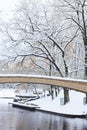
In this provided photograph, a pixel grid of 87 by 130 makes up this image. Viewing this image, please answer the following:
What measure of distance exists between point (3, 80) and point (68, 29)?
28.1ft

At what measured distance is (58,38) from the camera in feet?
138

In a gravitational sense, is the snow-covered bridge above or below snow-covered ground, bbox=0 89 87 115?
above

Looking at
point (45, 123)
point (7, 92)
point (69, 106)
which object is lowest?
point (7, 92)

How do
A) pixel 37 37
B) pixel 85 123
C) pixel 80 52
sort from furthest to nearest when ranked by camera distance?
pixel 80 52 → pixel 37 37 → pixel 85 123

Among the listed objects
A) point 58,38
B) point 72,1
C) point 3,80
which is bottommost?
point 3,80

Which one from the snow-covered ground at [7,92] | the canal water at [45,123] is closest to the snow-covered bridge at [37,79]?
the canal water at [45,123]

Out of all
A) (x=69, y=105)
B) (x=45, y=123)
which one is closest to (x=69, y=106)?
(x=69, y=105)

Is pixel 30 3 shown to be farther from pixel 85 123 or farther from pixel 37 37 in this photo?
pixel 85 123

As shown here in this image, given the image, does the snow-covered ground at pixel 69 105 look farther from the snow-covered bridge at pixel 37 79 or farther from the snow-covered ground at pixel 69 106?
the snow-covered bridge at pixel 37 79

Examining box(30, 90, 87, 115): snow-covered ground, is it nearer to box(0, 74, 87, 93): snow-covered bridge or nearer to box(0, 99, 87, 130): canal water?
box(0, 99, 87, 130): canal water

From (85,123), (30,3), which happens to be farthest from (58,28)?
(85,123)

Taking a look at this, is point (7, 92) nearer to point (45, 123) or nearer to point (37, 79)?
point (37, 79)

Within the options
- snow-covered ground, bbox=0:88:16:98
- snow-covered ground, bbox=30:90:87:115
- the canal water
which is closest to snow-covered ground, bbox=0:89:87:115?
snow-covered ground, bbox=30:90:87:115

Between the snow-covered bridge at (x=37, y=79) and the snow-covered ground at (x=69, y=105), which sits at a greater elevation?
the snow-covered bridge at (x=37, y=79)
